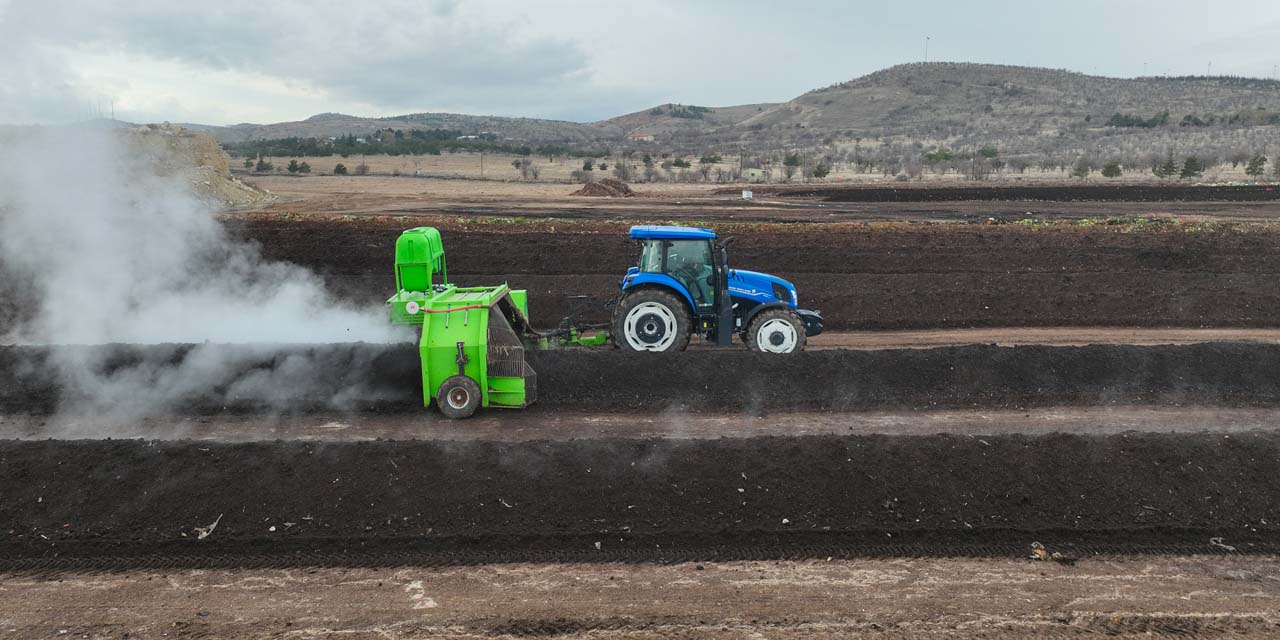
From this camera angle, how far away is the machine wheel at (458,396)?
10469 millimetres

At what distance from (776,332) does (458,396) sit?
4911 millimetres

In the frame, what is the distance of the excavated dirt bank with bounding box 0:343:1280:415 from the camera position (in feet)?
36.6

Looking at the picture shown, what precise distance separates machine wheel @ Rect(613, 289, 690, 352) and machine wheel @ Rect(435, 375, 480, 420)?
270 cm

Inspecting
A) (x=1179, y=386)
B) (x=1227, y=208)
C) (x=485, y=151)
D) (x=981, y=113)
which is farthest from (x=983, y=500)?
(x=981, y=113)

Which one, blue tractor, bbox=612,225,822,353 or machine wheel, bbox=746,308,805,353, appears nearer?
blue tractor, bbox=612,225,822,353

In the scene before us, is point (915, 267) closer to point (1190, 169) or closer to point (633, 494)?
point (633, 494)

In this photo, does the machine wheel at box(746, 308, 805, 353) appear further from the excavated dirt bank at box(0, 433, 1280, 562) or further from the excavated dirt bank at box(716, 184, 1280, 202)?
the excavated dirt bank at box(716, 184, 1280, 202)

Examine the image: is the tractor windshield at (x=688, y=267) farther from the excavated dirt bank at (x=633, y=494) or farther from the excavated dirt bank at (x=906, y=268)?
the excavated dirt bank at (x=906, y=268)

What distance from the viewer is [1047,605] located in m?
6.50

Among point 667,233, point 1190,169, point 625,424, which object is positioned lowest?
point 625,424

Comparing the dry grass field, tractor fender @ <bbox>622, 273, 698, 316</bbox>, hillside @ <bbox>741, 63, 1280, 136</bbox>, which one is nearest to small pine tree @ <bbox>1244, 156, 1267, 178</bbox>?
the dry grass field

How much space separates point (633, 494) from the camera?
8008 mm

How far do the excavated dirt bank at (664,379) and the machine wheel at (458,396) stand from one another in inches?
28.1

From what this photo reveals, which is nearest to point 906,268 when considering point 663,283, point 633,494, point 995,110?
point 663,283
